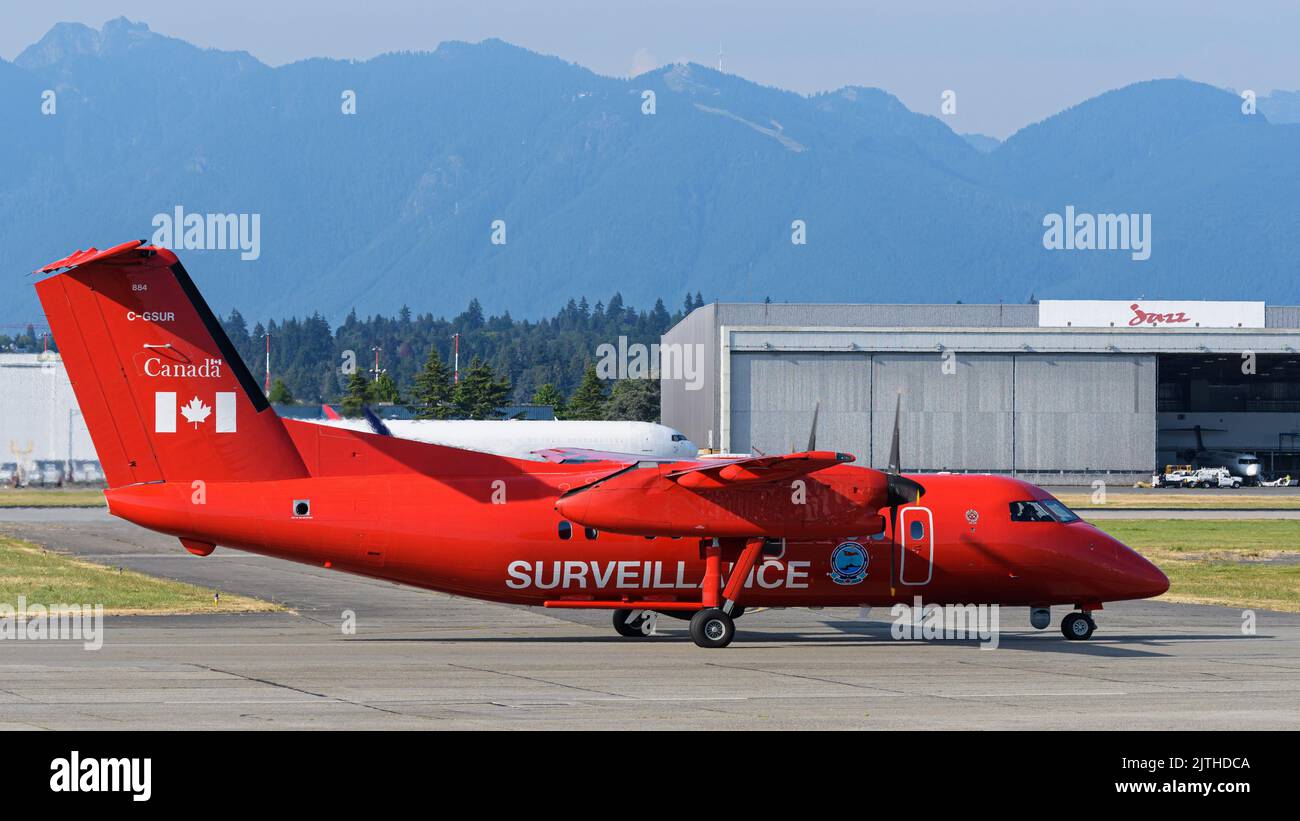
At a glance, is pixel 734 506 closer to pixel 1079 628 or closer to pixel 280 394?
pixel 1079 628

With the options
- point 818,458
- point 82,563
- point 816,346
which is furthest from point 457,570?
point 816,346

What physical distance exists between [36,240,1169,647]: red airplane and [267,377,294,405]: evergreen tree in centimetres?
1851

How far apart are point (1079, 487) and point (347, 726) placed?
8686 cm

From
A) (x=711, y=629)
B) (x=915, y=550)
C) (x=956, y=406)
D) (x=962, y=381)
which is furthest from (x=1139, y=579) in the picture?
(x=962, y=381)

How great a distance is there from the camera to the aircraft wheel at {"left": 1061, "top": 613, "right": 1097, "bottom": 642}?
25.5 meters

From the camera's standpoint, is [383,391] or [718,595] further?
[383,391]

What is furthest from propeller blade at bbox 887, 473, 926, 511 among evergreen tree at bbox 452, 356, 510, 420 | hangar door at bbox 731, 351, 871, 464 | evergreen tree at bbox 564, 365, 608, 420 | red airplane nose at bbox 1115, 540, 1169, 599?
evergreen tree at bbox 564, 365, 608, 420

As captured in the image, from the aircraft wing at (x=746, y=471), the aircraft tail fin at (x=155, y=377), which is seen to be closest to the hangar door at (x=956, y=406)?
the aircraft wing at (x=746, y=471)

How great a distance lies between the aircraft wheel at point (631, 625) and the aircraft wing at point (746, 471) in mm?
3771

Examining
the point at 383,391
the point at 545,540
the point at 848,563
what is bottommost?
the point at 848,563

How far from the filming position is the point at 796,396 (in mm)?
97375

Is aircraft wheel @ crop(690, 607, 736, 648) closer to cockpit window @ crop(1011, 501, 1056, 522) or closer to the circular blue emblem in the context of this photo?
the circular blue emblem

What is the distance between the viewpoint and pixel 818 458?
21.6m

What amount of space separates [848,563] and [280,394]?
2331cm
